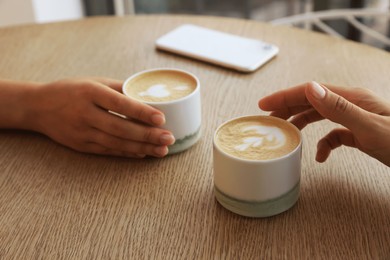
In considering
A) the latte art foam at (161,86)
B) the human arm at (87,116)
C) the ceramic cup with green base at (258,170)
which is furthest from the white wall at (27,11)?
the ceramic cup with green base at (258,170)

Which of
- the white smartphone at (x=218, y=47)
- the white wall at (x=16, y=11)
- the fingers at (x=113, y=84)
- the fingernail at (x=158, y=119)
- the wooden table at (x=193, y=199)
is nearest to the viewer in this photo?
the wooden table at (x=193, y=199)

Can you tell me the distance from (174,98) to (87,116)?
14 cm

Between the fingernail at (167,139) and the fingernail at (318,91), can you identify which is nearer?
the fingernail at (318,91)

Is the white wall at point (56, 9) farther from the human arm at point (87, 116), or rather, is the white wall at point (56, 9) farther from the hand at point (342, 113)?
the hand at point (342, 113)

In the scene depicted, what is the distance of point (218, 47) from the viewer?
3.84 ft

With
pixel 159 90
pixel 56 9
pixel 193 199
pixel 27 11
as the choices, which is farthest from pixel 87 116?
pixel 56 9

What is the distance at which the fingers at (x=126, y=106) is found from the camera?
0.79 m

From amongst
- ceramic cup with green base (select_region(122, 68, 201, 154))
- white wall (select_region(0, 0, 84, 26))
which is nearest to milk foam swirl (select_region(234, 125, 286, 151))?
ceramic cup with green base (select_region(122, 68, 201, 154))

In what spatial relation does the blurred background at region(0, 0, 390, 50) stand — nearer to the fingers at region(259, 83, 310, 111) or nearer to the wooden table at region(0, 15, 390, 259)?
the wooden table at region(0, 15, 390, 259)

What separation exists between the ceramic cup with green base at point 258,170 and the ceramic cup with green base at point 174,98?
0.10m

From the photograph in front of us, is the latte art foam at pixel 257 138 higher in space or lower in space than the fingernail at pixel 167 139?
higher

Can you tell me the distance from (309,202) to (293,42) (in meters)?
0.56

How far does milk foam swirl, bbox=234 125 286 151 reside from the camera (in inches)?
28.1

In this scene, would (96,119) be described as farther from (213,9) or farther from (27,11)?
(213,9)
